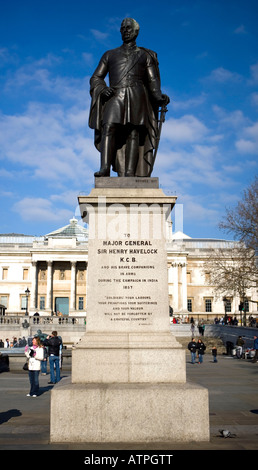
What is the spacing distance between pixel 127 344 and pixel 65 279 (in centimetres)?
7592

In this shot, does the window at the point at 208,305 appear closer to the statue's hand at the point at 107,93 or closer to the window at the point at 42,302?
the window at the point at 42,302

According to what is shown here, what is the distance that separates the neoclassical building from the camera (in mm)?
78188

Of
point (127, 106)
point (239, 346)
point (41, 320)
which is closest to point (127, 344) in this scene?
point (127, 106)

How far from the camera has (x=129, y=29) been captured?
713cm

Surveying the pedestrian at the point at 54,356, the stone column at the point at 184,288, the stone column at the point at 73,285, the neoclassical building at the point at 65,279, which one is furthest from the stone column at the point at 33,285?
the pedestrian at the point at 54,356

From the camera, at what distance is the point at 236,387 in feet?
42.8

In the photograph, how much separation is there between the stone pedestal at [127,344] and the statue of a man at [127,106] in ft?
1.77

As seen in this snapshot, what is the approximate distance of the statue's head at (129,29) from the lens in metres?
7.12

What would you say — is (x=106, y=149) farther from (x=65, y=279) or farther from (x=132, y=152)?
(x=65, y=279)

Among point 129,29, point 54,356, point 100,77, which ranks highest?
point 129,29

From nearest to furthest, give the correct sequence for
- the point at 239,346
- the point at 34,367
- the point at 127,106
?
the point at 127,106 < the point at 34,367 < the point at 239,346

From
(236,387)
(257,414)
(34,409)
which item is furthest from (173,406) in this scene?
(236,387)

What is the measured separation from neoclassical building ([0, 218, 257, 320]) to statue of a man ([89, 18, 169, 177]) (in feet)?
229

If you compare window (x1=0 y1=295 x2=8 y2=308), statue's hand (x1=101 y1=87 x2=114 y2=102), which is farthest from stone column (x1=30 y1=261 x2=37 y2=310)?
statue's hand (x1=101 y1=87 x2=114 y2=102)
